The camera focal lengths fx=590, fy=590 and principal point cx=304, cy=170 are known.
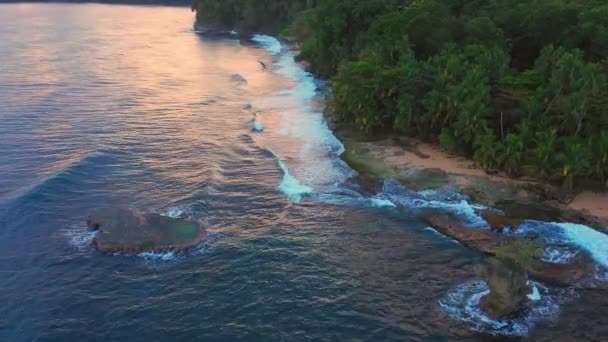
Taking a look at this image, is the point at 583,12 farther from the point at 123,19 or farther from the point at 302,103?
the point at 123,19

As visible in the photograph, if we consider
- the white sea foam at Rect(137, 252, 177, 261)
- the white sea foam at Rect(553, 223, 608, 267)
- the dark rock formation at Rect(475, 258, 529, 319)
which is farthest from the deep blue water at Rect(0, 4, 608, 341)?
the white sea foam at Rect(553, 223, 608, 267)

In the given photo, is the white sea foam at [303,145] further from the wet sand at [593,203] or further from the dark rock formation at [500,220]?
the wet sand at [593,203]

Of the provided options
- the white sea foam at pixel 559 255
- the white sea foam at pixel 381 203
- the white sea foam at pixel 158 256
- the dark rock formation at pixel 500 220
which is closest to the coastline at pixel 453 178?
the dark rock formation at pixel 500 220

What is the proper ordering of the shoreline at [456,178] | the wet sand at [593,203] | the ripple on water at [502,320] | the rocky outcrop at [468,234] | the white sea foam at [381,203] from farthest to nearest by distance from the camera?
the white sea foam at [381,203]
the shoreline at [456,178]
the wet sand at [593,203]
the rocky outcrop at [468,234]
the ripple on water at [502,320]

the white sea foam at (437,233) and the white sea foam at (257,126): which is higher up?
the white sea foam at (437,233)

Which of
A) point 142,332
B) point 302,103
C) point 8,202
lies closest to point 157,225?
point 142,332

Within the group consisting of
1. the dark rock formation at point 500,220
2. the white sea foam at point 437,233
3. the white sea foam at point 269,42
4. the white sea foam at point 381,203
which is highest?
the dark rock formation at point 500,220
